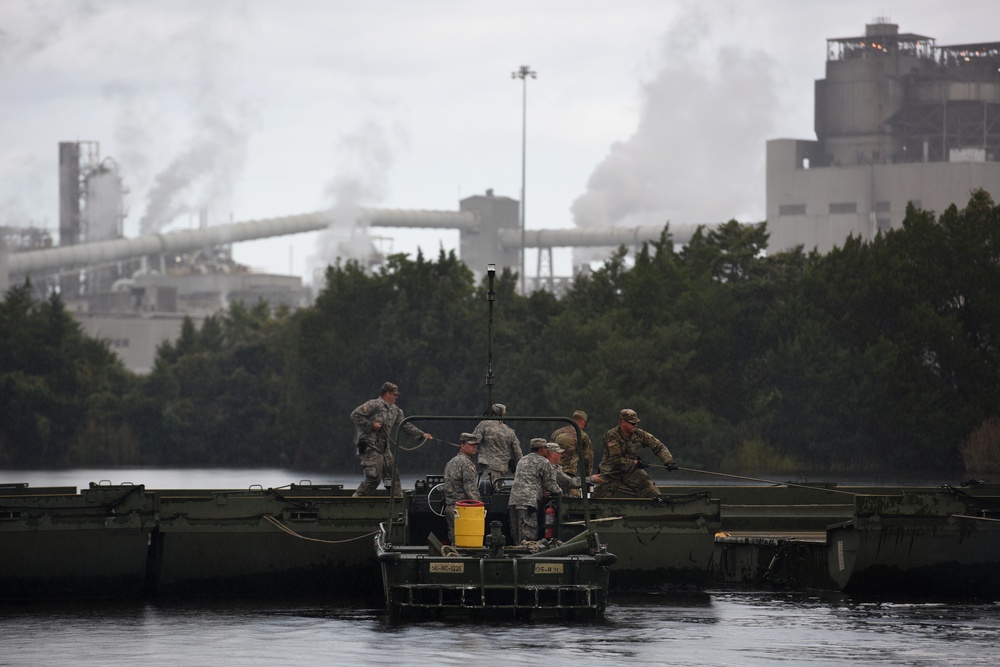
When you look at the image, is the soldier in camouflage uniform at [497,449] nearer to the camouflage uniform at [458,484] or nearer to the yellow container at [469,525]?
the camouflage uniform at [458,484]

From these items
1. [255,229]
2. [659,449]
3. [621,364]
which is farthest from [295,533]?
[255,229]

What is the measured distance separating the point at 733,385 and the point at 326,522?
66934mm

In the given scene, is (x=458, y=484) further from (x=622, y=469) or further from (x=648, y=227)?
(x=648, y=227)

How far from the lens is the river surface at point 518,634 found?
2036 centimetres

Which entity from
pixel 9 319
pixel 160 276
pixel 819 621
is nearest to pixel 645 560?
pixel 819 621

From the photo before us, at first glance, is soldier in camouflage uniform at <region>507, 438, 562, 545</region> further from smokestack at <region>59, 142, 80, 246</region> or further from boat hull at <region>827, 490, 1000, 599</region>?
smokestack at <region>59, 142, 80, 246</region>

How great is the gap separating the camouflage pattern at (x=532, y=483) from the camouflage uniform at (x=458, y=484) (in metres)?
0.54

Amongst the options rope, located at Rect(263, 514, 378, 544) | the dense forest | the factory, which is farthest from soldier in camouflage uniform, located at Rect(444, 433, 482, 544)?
the factory

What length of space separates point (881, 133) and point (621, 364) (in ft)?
172

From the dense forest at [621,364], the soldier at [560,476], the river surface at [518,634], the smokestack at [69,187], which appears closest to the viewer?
the river surface at [518,634]

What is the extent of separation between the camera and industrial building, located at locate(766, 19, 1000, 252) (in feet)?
440

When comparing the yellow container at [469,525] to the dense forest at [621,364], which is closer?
the yellow container at [469,525]

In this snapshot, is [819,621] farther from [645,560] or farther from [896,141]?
[896,141]

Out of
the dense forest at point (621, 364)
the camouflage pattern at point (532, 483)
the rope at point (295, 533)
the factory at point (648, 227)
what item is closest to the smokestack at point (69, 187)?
the factory at point (648, 227)
